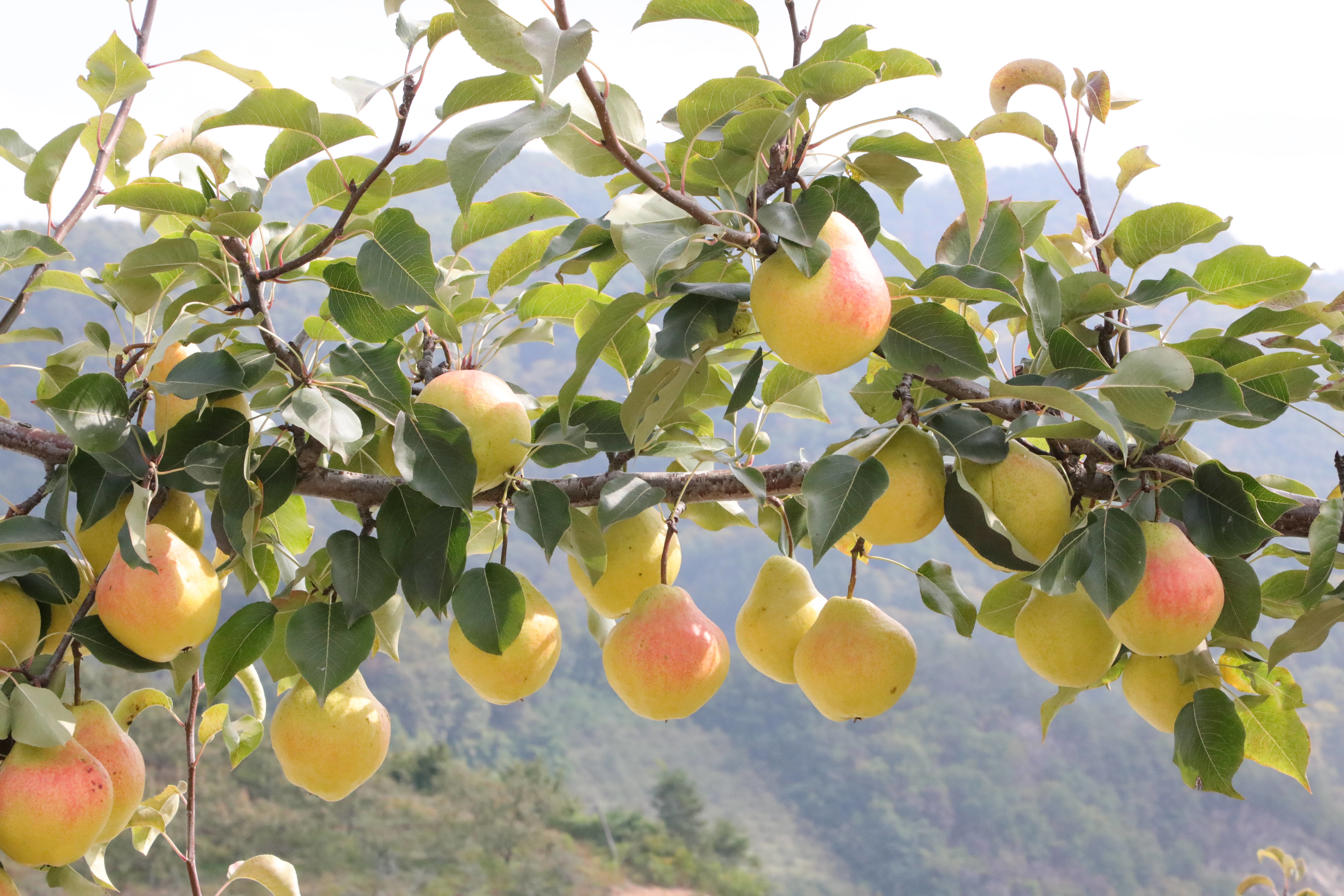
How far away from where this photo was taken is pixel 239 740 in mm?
1174

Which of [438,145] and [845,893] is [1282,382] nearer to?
[845,893]

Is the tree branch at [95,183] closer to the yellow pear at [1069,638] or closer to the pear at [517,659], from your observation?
the pear at [517,659]

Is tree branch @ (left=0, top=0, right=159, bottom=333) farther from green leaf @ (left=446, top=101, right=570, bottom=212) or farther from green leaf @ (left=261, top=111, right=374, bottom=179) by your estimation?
green leaf @ (left=446, top=101, right=570, bottom=212)

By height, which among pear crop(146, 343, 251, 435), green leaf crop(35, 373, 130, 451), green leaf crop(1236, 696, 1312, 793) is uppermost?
green leaf crop(35, 373, 130, 451)

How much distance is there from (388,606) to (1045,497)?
667mm

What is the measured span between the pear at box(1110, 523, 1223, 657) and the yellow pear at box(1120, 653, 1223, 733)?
16 centimetres

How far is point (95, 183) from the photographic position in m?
1.09

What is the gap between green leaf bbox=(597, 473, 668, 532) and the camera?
825 mm

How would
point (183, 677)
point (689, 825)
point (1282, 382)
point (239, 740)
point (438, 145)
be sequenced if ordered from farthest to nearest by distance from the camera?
point (438, 145) → point (689, 825) → point (239, 740) → point (183, 677) → point (1282, 382)

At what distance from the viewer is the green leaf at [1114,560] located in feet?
2.32

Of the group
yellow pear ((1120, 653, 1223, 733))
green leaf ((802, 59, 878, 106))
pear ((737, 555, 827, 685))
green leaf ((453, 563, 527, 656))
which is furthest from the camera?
pear ((737, 555, 827, 685))

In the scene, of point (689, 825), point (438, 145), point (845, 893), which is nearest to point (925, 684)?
point (845, 893)

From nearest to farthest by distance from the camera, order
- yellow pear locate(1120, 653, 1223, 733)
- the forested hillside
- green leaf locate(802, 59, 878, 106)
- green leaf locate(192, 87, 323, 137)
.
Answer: green leaf locate(802, 59, 878, 106) < green leaf locate(192, 87, 323, 137) < yellow pear locate(1120, 653, 1223, 733) < the forested hillside

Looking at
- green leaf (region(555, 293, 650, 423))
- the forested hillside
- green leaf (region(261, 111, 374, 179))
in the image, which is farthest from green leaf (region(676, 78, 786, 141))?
the forested hillside
